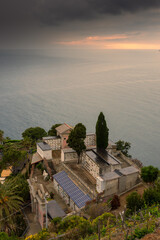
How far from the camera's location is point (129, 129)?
6919 cm

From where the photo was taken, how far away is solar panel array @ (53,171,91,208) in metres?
24.6

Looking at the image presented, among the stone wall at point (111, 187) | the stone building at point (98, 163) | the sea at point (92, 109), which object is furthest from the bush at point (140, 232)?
the sea at point (92, 109)

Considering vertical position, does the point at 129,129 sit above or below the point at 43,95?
below

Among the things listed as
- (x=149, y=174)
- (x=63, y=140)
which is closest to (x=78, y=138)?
(x=63, y=140)

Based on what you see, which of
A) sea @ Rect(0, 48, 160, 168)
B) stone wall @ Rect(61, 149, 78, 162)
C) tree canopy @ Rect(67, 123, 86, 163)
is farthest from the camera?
sea @ Rect(0, 48, 160, 168)

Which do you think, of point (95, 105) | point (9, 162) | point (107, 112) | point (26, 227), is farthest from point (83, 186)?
point (95, 105)

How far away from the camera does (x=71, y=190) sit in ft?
87.1

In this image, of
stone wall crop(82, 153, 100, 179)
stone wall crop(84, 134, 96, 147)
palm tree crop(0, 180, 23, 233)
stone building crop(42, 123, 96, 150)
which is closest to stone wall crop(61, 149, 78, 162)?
stone wall crop(82, 153, 100, 179)

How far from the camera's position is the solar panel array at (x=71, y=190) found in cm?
2461

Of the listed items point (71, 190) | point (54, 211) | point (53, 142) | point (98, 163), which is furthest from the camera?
point (53, 142)

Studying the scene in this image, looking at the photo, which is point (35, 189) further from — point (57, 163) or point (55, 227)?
point (57, 163)

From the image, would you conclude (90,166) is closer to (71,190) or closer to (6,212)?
(71,190)

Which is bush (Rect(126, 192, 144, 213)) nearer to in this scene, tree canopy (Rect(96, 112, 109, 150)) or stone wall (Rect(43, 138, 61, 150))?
tree canopy (Rect(96, 112, 109, 150))

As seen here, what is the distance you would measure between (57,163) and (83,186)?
8.33 metres
